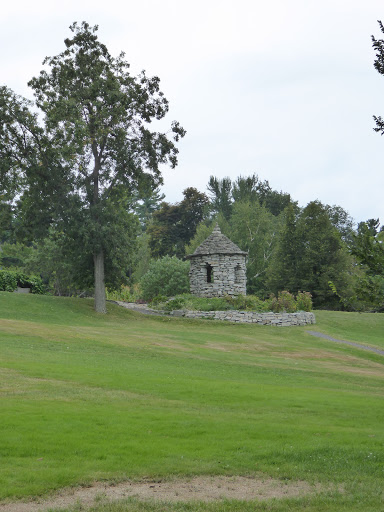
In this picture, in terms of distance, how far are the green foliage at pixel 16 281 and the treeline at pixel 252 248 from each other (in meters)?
2.98

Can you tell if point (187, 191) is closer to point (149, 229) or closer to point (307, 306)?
point (149, 229)

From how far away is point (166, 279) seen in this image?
175ft

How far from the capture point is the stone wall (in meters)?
46.5

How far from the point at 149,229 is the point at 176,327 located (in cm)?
5355

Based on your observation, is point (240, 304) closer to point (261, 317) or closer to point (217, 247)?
point (261, 317)

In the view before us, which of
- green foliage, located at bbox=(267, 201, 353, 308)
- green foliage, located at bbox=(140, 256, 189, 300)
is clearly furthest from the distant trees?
green foliage, located at bbox=(140, 256, 189, 300)

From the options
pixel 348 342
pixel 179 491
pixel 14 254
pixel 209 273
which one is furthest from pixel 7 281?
pixel 179 491

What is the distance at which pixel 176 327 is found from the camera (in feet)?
121

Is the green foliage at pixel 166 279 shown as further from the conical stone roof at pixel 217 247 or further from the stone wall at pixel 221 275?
the conical stone roof at pixel 217 247

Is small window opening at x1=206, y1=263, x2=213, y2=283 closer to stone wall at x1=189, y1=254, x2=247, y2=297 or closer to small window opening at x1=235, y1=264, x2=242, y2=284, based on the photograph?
stone wall at x1=189, y1=254, x2=247, y2=297

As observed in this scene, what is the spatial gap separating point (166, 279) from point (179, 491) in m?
45.2

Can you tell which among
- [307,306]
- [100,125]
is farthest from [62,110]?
[307,306]

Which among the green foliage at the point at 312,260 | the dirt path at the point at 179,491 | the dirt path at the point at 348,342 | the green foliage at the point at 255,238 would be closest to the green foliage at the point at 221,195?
the green foliage at the point at 255,238

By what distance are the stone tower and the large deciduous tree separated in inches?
306
